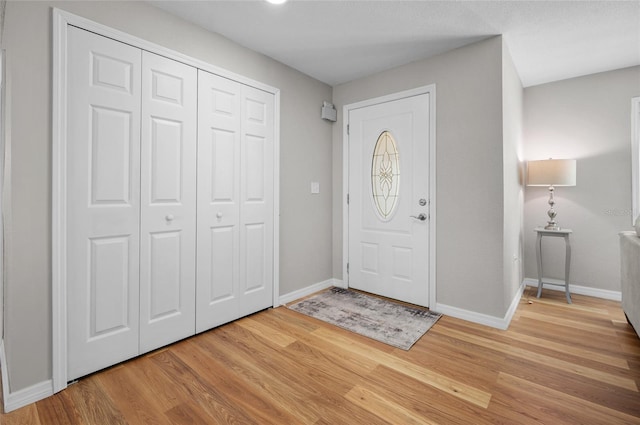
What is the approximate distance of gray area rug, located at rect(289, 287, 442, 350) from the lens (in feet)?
8.01

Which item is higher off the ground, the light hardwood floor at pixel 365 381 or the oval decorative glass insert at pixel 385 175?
the oval decorative glass insert at pixel 385 175

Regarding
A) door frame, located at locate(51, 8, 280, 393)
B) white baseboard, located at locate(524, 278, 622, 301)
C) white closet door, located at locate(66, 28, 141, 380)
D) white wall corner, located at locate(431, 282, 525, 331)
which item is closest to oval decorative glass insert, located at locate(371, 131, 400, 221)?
white wall corner, located at locate(431, 282, 525, 331)

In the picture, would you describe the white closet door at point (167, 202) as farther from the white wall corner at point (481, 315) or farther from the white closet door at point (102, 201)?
the white wall corner at point (481, 315)

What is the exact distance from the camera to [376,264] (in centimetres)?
338

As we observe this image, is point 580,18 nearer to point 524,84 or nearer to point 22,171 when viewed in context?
point 524,84

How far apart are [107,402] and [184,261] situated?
3.10 ft

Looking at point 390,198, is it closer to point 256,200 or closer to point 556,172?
point 256,200

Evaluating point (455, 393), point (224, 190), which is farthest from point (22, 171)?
point (455, 393)

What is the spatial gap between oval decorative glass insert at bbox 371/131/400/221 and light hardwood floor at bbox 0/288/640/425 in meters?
1.33

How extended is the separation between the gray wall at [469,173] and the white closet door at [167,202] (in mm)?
2194

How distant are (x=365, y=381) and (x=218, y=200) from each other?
1.74 meters

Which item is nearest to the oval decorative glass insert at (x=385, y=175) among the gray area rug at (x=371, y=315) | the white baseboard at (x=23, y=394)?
the gray area rug at (x=371, y=315)

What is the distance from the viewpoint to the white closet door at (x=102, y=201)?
5.91ft

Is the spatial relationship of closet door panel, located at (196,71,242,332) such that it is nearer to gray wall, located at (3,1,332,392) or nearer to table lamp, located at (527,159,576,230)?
gray wall, located at (3,1,332,392)
